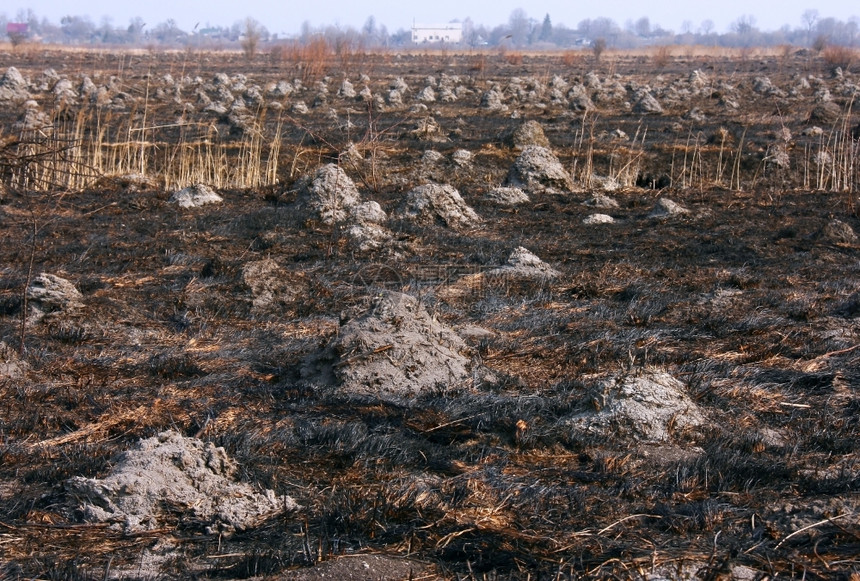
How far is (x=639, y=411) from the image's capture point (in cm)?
429

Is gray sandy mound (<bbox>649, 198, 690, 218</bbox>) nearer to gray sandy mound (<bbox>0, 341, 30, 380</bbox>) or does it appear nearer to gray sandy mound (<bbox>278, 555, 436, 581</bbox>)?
gray sandy mound (<bbox>0, 341, 30, 380</bbox>)

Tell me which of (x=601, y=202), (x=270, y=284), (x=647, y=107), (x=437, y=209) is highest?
(x=647, y=107)

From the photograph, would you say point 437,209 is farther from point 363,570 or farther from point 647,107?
point 647,107

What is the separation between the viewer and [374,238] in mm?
8555

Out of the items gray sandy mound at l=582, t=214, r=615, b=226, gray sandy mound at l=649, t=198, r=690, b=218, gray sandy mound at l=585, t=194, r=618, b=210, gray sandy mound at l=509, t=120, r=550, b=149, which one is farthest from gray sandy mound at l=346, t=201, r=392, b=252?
gray sandy mound at l=509, t=120, r=550, b=149

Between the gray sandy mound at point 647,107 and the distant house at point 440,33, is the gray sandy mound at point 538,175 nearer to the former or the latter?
the gray sandy mound at point 647,107

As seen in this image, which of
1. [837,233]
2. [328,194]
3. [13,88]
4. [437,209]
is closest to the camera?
[837,233]

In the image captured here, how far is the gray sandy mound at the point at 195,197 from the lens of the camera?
10.5 m

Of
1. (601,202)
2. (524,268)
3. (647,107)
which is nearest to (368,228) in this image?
Result: (524,268)

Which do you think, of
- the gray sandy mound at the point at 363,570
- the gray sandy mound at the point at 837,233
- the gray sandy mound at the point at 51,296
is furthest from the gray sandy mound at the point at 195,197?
the gray sandy mound at the point at 363,570

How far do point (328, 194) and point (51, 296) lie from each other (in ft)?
14.4

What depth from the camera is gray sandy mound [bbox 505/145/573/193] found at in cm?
1169

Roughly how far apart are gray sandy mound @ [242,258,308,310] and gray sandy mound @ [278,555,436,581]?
3.52 meters

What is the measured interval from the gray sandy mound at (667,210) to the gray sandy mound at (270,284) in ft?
15.2
